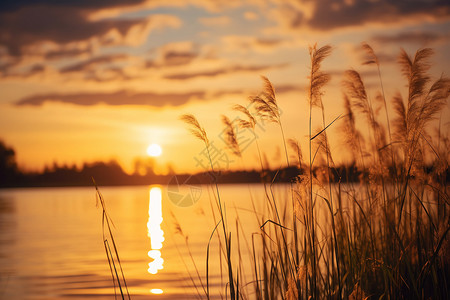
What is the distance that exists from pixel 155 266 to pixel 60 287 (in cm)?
271

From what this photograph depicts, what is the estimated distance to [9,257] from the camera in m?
12.7

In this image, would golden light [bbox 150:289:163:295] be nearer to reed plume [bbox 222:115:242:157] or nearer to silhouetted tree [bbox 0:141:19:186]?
reed plume [bbox 222:115:242:157]

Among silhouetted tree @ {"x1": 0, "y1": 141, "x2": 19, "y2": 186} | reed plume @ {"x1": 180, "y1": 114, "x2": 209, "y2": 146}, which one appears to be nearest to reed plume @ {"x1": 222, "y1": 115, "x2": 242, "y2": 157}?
reed plume @ {"x1": 180, "y1": 114, "x2": 209, "y2": 146}

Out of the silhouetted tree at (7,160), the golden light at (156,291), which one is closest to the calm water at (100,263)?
the golden light at (156,291)

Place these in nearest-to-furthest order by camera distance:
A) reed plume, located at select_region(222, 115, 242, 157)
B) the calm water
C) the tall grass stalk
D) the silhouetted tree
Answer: the tall grass stalk < reed plume, located at select_region(222, 115, 242, 157) < the calm water < the silhouetted tree

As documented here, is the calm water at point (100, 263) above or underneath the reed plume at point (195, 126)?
underneath

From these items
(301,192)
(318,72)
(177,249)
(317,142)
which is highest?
(318,72)

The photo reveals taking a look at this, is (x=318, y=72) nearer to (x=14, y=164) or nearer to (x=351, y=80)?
(x=351, y=80)

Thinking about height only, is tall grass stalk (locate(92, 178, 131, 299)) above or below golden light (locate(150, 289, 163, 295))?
above

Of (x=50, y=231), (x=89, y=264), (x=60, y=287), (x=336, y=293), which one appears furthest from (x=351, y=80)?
(x=50, y=231)

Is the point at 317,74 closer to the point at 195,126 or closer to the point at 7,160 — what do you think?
the point at 195,126

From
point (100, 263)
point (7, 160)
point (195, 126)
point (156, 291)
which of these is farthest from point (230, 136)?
point (7, 160)

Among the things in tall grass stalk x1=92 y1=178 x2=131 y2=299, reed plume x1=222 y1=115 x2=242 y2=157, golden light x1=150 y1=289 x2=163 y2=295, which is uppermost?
reed plume x1=222 y1=115 x2=242 y2=157

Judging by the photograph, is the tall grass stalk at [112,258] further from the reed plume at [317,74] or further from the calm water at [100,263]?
the reed plume at [317,74]
